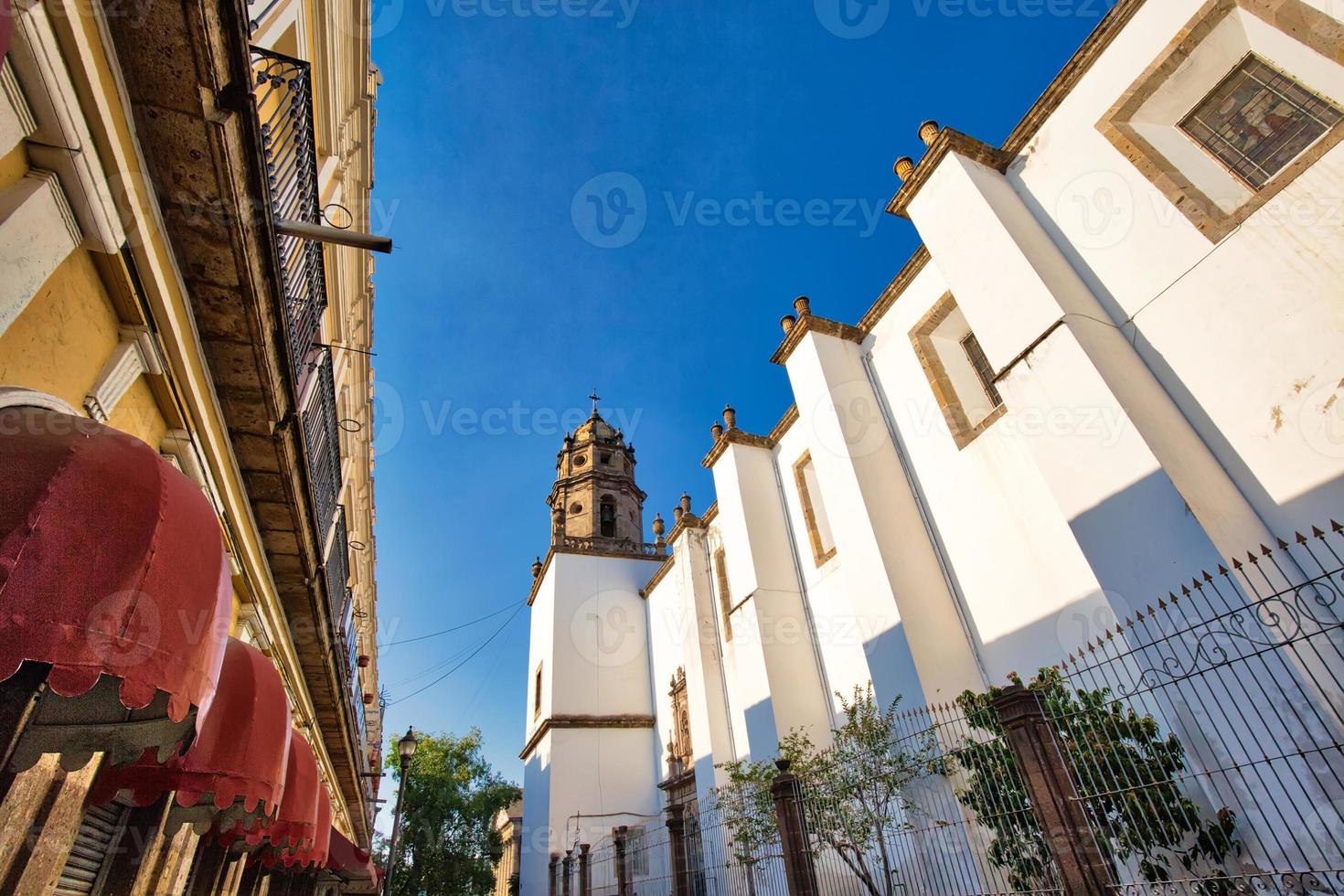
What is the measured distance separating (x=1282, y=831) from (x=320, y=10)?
10.6 metres

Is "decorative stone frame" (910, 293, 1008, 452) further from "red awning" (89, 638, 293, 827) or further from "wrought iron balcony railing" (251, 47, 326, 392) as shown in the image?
"red awning" (89, 638, 293, 827)

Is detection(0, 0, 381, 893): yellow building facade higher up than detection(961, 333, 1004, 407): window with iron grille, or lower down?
lower down

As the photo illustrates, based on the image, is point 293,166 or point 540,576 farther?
point 540,576

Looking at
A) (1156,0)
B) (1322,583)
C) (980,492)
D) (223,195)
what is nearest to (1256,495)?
(1322,583)

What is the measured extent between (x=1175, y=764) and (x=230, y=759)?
6.16 metres

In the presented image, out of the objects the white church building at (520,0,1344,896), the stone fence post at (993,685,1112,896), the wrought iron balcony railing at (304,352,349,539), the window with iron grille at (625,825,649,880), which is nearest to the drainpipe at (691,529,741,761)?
the white church building at (520,0,1344,896)

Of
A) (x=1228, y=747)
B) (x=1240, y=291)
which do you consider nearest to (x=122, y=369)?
(x=1228, y=747)

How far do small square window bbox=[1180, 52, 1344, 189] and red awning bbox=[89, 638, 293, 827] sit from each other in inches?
388

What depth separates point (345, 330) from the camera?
8.02 m

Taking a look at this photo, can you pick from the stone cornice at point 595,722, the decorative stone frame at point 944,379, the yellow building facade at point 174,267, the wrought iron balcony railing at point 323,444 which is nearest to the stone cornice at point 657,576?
the stone cornice at point 595,722

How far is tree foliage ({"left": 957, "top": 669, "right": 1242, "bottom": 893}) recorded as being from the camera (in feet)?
14.5

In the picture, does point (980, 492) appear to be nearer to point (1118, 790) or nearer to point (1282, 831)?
point (1282, 831)

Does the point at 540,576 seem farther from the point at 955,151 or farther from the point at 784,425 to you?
the point at 955,151

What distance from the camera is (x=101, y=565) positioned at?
6.12 feet
